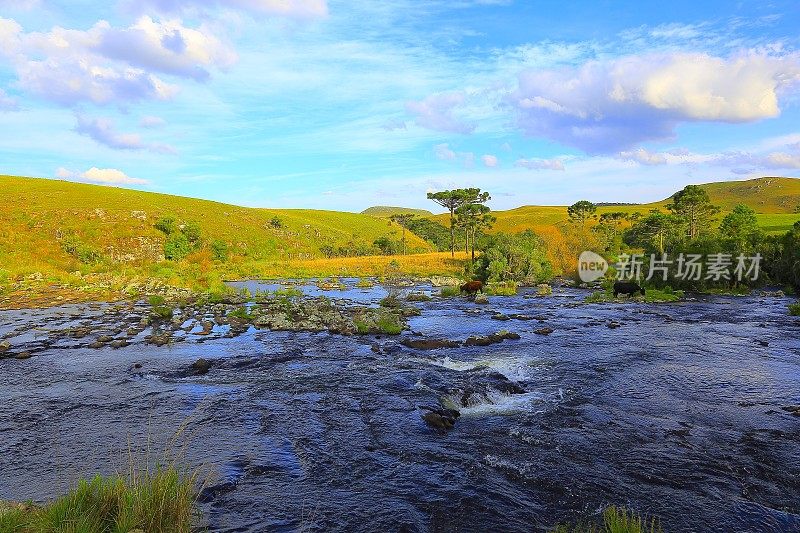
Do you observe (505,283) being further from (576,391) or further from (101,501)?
(101,501)

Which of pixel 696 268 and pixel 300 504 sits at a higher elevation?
pixel 696 268

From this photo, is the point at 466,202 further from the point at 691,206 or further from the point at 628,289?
the point at 628,289

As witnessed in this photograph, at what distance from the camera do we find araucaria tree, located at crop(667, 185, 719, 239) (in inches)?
2552

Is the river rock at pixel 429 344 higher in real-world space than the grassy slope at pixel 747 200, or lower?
lower

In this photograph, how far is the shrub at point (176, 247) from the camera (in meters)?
80.3

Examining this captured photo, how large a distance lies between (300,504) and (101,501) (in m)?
3.25

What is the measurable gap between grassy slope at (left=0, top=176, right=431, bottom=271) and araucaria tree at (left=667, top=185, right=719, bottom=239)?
67.4 meters

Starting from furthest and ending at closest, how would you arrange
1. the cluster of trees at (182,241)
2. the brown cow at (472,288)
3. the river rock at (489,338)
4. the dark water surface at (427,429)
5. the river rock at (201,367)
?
the cluster of trees at (182,241)
the brown cow at (472,288)
the river rock at (489,338)
the river rock at (201,367)
the dark water surface at (427,429)

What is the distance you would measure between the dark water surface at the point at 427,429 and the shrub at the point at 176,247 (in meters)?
62.2

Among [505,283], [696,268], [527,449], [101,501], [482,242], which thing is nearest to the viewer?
[101,501]

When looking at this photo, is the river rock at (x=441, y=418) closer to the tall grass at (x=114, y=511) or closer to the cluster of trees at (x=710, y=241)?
the tall grass at (x=114, y=511)

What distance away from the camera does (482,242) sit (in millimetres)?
56719

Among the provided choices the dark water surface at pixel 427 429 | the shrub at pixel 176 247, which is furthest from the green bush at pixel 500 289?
the shrub at pixel 176 247

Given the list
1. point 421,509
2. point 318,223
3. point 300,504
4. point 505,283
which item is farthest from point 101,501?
point 318,223
